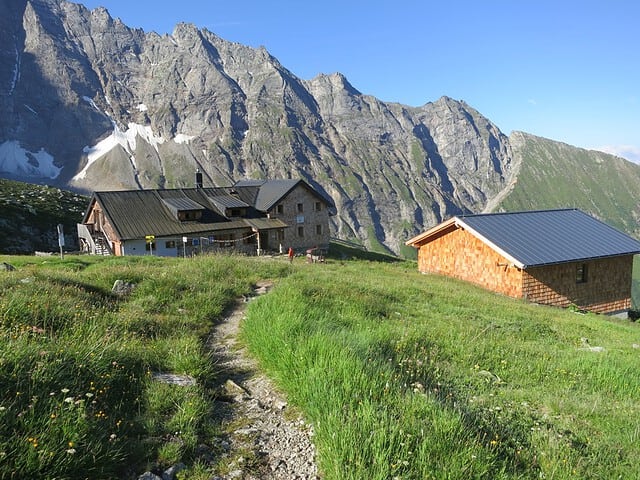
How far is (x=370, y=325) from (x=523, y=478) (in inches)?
264

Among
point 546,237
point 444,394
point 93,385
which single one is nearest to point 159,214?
point 546,237

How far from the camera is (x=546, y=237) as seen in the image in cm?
2920

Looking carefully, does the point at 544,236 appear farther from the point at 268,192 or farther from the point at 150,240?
the point at 268,192

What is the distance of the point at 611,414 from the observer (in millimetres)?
7426

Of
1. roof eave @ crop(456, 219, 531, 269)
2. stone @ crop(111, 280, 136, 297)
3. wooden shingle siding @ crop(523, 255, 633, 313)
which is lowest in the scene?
wooden shingle siding @ crop(523, 255, 633, 313)

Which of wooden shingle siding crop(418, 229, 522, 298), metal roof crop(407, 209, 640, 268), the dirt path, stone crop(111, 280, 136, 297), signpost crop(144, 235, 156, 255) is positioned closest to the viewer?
the dirt path

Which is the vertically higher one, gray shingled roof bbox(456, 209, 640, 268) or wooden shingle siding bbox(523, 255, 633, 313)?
gray shingled roof bbox(456, 209, 640, 268)

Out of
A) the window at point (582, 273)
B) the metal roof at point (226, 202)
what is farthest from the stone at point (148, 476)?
the metal roof at point (226, 202)

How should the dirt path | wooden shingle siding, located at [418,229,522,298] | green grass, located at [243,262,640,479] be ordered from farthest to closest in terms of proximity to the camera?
wooden shingle siding, located at [418,229,522,298] → the dirt path → green grass, located at [243,262,640,479]

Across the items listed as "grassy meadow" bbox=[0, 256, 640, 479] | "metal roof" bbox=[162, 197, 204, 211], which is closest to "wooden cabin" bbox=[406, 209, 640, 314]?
"grassy meadow" bbox=[0, 256, 640, 479]

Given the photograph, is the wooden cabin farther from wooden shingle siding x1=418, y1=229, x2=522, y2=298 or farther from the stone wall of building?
the stone wall of building

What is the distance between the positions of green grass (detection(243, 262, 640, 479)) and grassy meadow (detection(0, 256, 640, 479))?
0.03 m

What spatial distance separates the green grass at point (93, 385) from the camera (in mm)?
4504

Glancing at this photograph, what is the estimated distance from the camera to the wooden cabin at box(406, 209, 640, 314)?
26859 millimetres
